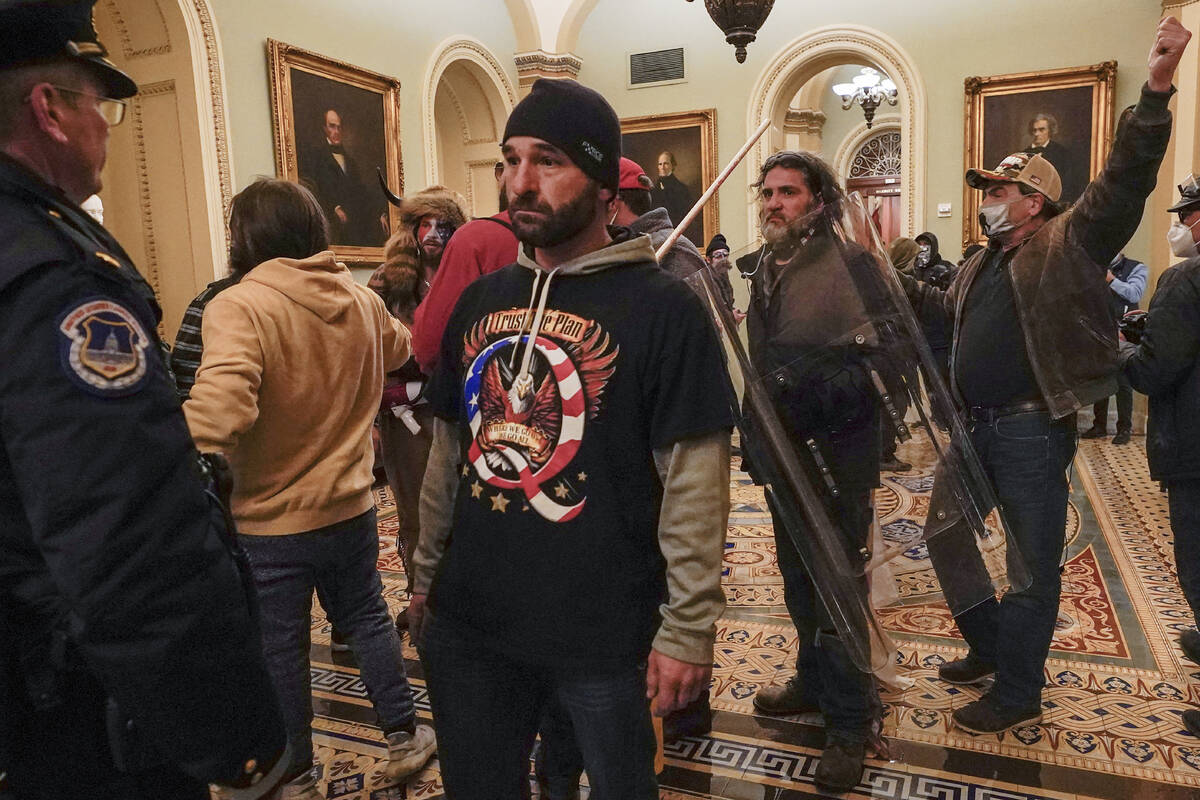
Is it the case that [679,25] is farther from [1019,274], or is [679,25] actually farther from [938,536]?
[938,536]

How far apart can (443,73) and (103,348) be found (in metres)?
9.02

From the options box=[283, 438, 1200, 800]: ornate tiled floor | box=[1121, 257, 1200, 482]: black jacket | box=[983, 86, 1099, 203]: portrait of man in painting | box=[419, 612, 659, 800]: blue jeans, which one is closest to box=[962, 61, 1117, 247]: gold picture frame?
box=[983, 86, 1099, 203]: portrait of man in painting

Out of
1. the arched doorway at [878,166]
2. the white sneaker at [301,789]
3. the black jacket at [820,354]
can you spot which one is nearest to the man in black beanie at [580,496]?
the black jacket at [820,354]

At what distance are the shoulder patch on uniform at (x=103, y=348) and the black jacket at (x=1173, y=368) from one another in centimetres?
287

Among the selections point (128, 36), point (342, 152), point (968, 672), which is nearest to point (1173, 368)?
point (968, 672)

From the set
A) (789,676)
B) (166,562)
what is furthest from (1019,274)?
(166,562)

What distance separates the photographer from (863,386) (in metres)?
1.98

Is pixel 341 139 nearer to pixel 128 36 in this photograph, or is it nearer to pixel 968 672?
pixel 128 36

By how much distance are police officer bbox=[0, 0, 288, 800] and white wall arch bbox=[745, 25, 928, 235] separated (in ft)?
29.0

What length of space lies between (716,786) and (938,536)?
97 cm

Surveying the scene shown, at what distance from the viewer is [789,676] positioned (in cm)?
312

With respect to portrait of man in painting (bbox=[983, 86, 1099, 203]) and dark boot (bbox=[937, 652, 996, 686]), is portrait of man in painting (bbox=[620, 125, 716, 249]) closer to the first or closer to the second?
portrait of man in painting (bbox=[983, 86, 1099, 203])

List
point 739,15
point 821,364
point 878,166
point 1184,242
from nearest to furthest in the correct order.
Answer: point 821,364, point 1184,242, point 739,15, point 878,166

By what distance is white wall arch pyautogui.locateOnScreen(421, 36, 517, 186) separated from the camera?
8.49 m
